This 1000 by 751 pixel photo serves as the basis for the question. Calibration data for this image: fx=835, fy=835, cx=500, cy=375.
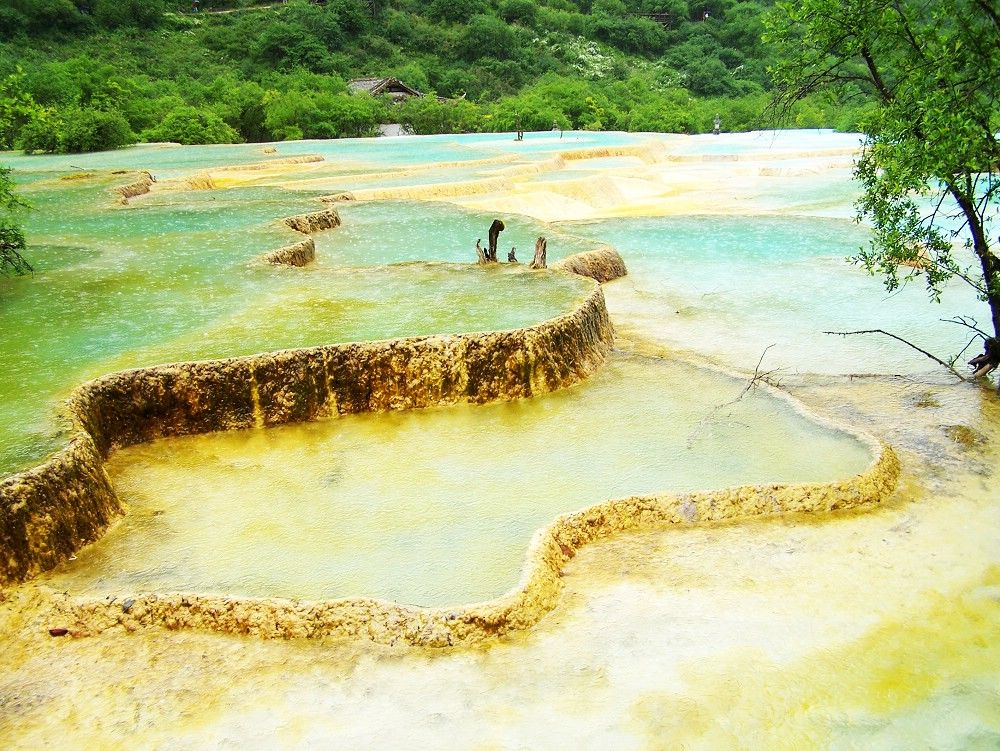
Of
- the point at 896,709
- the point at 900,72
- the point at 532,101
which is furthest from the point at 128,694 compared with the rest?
the point at 532,101

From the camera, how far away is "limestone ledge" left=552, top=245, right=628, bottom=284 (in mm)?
10497

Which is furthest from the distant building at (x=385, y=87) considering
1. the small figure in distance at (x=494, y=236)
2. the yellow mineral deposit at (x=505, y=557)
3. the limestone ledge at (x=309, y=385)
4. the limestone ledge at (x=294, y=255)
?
the yellow mineral deposit at (x=505, y=557)

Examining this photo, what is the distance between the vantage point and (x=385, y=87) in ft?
120

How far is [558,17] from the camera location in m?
50.9

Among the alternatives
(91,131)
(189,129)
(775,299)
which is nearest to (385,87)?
(189,129)

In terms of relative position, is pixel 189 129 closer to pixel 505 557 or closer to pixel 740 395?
pixel 740 395

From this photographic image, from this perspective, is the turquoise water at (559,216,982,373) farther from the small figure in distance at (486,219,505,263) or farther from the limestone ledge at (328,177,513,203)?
the limestone ledge at (328,177,513,203)

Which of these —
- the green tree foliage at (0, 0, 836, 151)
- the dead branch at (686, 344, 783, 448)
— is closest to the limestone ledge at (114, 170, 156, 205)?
the green tree foliage at (0, 0, 836, 151)

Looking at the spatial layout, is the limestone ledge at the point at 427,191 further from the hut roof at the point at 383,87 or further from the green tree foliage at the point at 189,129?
the hut roof at the point at 383,87

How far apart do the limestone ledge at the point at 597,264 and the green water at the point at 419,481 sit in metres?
3.49

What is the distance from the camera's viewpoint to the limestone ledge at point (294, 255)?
31.8 feet

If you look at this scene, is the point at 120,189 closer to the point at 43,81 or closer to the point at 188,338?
the point at 188,338

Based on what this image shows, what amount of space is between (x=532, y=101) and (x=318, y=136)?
10.3 m

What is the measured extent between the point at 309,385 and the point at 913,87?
4.93m
